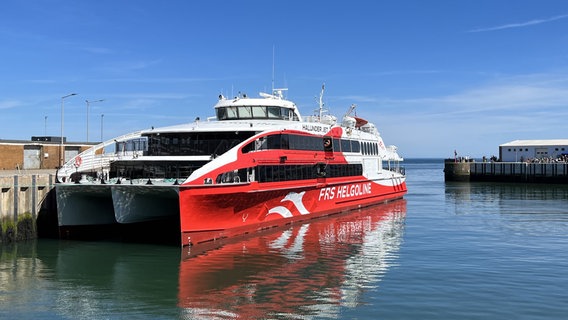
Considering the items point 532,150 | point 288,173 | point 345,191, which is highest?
point 532,150

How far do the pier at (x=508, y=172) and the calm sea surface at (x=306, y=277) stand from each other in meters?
46.1

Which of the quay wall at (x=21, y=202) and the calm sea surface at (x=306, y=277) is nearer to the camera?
the calm sea surface at (x=306, y=277)

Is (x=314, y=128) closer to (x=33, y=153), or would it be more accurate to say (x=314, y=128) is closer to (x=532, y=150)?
(x=33, y=153)

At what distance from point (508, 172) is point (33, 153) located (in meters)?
60.0

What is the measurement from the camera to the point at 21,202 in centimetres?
2258

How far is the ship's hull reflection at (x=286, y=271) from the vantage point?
43.8 ft

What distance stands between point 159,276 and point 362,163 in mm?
21787

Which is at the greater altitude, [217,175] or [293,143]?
[293,143]

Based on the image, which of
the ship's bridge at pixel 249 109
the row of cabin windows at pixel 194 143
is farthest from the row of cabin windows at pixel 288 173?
the ship's bridge at pixel 249 109

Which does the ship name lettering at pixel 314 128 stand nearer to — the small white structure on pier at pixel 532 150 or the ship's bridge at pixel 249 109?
the ship's bridge at pixel 249 109

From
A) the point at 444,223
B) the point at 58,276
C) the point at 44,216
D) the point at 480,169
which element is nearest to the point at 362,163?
the point at 444,223

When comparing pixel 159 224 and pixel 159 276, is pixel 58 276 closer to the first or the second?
pixel 159 276

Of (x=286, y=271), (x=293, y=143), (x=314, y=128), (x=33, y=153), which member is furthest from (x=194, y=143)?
(x=33, y=153)

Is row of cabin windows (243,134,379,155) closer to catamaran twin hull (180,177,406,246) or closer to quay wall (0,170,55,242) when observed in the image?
catamaran twin hull (180,177,406,246)
